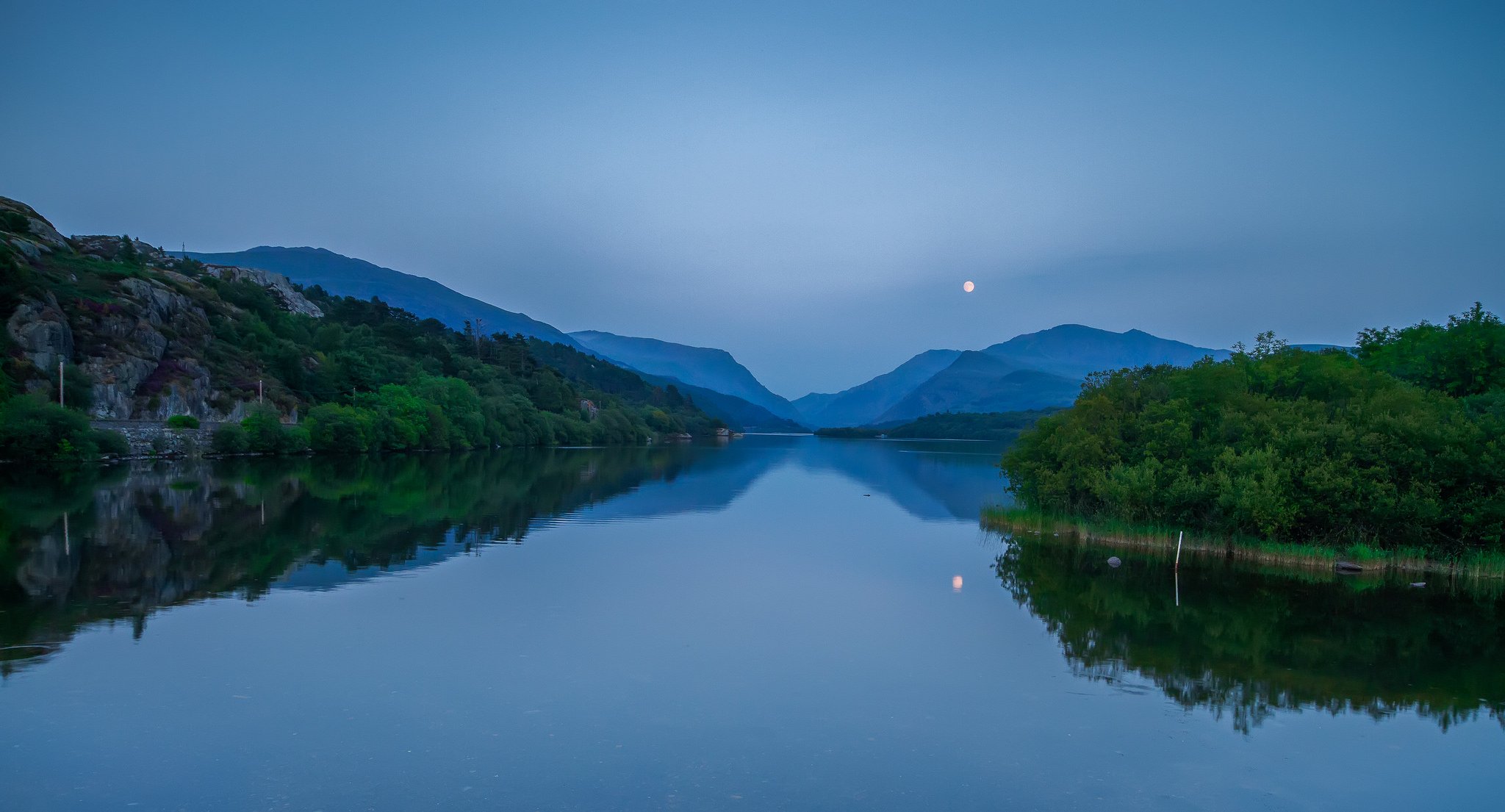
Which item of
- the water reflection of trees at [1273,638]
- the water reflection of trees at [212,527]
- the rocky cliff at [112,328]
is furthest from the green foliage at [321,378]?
the water reflection of trees at [1273,638]

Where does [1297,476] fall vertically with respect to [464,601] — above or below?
above

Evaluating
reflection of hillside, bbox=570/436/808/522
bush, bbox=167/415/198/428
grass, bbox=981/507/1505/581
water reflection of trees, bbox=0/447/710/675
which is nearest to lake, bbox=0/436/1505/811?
water reflection of trees, bbox=0/447/710/675

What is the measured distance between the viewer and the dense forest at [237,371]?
64.4m

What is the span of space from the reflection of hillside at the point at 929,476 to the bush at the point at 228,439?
53.7 metres

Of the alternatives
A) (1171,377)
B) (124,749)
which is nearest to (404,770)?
(124,749)

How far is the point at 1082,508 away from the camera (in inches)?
1387

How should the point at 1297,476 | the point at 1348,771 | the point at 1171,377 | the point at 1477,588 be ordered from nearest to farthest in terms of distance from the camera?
the point at 1348,771
the point at 1477,588
the point at 1297,476
the point at 1171,377

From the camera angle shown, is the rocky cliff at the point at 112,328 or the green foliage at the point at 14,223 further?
the green foliage at the point at 14,223

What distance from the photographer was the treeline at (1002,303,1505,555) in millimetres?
26891

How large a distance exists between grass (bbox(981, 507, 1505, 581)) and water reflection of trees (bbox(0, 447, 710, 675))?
22.5 metres

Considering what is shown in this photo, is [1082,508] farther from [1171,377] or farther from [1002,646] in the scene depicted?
[1002,646]

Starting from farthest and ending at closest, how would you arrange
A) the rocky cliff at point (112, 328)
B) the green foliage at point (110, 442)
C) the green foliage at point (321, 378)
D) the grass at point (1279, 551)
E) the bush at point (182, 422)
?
the green foliage at point (321, 378), the bush at point (182, 422), the rocky cliff at point (112, 328), the green foliage at point (110, 442), the grass at point (1279, 551)

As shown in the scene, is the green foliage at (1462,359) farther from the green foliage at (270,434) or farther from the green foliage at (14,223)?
the green foliage at (14,223)

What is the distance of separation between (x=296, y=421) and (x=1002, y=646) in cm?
8641
